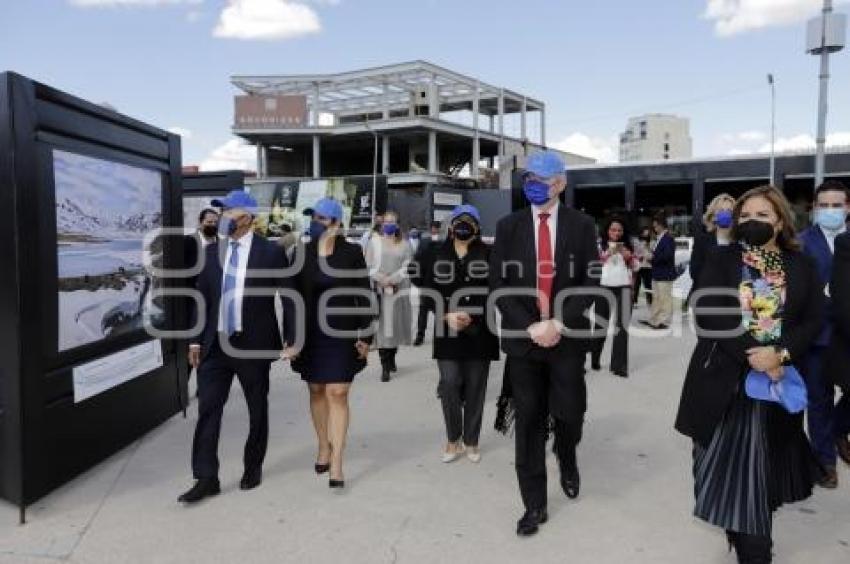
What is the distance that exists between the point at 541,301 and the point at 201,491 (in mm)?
2291

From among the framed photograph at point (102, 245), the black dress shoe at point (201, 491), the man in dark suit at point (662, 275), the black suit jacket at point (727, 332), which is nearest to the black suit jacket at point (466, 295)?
the black dress shoe at point (201, 491)

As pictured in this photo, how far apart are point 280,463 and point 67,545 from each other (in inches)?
61.2

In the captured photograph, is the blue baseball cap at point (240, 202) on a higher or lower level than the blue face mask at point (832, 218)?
higher

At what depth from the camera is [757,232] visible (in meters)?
3.05

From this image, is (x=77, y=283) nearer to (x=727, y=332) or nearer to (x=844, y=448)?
(x=727, y=332)

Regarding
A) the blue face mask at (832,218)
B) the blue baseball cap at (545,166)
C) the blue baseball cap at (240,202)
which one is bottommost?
the blue face mask at (832,218)

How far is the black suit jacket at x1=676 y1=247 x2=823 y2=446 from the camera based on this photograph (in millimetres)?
3029

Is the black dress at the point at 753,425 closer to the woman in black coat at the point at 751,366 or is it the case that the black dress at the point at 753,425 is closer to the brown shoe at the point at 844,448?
the woman in black coat at the point at 751,366

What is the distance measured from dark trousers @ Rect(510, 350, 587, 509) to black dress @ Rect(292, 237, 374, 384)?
1.14 meters

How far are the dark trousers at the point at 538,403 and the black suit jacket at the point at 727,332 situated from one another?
67cm

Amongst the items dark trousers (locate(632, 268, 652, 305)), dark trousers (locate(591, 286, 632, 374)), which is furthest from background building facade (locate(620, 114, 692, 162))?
dark trousers (locate(591, 286, 632, 374))

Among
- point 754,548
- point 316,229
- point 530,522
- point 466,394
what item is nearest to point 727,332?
point 754,548

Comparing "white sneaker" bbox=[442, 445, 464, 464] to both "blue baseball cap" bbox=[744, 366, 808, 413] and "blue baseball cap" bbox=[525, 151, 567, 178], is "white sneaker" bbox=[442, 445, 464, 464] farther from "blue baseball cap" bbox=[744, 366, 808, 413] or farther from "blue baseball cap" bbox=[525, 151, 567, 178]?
"blue baseball cap" bbox=[744, 366, 808, 413]

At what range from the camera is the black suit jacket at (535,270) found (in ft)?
12.2
